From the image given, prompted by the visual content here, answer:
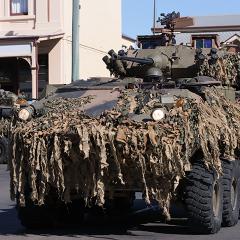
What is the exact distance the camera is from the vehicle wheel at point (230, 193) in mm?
9367

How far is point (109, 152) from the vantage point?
26.8 ft

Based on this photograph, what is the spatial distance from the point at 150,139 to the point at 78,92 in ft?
6.41

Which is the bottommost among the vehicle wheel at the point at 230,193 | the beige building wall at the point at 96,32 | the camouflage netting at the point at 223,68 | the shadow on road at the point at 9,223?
the shadow on road at the point at 9,223

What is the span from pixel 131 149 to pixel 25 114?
1626mm

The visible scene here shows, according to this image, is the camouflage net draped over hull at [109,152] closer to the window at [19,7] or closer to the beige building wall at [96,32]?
the beige building wall at [96,32]

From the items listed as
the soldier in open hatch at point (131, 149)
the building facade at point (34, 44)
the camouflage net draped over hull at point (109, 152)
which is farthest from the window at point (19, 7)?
the camouflage net draped over hull at point (109, 152)

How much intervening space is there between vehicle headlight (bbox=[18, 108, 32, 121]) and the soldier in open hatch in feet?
0.04

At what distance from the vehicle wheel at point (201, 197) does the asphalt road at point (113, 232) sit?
0.20 metres

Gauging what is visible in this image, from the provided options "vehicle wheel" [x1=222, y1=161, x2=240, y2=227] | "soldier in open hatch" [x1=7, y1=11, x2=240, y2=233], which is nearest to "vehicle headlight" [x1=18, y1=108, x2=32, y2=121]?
"soldier in open hatch" [x1=7, y1=11, x2=240, y2=233]

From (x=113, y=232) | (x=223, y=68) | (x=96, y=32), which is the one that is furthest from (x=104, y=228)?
(x=96, y=32)

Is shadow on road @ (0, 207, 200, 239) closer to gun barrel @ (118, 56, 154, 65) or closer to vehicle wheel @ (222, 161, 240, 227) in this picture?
vehicle wheel @ (222, 161, 240, 227)

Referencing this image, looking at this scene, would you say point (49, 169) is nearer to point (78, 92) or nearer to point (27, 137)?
point (27, 137)

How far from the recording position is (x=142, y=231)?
9.41 m

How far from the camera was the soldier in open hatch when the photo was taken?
8.13 m
